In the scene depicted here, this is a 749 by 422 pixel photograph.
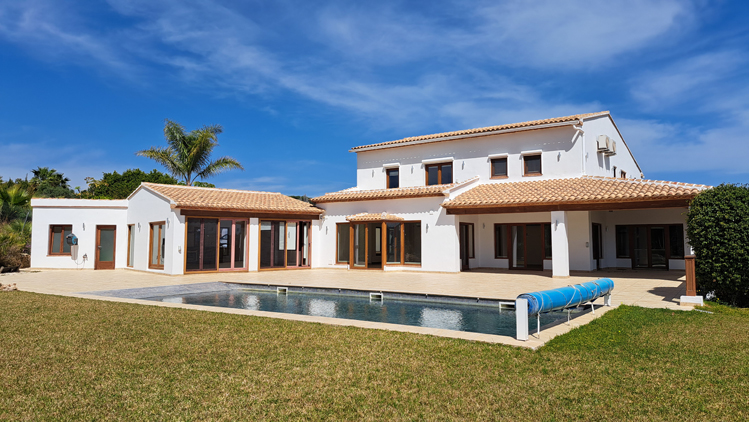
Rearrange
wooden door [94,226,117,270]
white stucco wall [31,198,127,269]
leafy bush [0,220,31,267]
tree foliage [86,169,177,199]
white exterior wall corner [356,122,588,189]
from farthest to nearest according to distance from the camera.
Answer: tree foliage [86,169,177,199] < wooden door [94,226,117,270] < white stucco wall [31,198,127,269] < white exterior wall corner [356,122,588,189] < leafy bush [0,220,31,267]

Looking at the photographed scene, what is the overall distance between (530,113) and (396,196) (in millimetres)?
9911

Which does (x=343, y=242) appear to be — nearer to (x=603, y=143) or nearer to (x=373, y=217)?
(x=373, y=217)

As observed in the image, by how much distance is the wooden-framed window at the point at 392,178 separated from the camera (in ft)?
81.5

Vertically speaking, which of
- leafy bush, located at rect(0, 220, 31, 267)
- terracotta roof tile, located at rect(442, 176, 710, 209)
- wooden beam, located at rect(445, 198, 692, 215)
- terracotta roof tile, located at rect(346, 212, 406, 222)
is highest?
terracotta roof tile, located at rect(442, 176, 710, 209)

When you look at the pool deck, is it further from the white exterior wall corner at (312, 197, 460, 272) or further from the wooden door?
the wooden door

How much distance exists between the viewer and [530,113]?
25.0 meters

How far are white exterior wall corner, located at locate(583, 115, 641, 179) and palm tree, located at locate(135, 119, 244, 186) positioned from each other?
23432mm

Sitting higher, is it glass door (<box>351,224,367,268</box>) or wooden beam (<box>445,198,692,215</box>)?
wooden beam (<box>445,198,692,215</box>)

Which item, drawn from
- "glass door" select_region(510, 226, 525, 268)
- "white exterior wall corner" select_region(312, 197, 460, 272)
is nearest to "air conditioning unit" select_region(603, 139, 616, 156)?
"glass door" select_region(510, 226, 525, 268)

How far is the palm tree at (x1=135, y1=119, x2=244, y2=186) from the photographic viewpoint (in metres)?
32.4

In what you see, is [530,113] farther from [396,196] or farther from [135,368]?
[135,368]

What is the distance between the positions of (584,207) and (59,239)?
24.8 m

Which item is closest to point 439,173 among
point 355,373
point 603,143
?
point 603,143

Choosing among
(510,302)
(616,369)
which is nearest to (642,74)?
(510,302)
